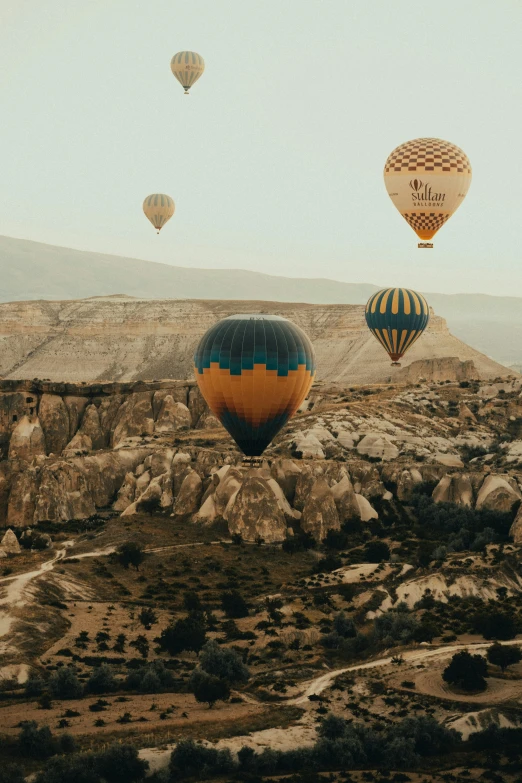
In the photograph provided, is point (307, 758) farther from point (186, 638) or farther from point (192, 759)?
point (186, 638)

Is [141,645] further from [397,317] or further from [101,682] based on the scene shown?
[397,317]

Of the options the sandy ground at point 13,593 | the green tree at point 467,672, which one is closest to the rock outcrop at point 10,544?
the sandy ground at point 13,593

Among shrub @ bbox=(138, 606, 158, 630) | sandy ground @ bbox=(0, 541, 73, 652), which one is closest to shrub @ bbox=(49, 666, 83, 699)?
sandy ground @ bbox=(0, 541, 73, 652)

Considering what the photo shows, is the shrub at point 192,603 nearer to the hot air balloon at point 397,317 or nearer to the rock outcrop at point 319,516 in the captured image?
the rock outcrop at point 319,516

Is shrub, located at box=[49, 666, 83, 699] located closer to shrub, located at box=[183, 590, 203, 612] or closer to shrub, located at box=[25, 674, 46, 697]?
shrub, located at box=[25, 674, 46, 697]

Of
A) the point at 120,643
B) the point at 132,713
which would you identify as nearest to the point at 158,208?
the point at 120,643
